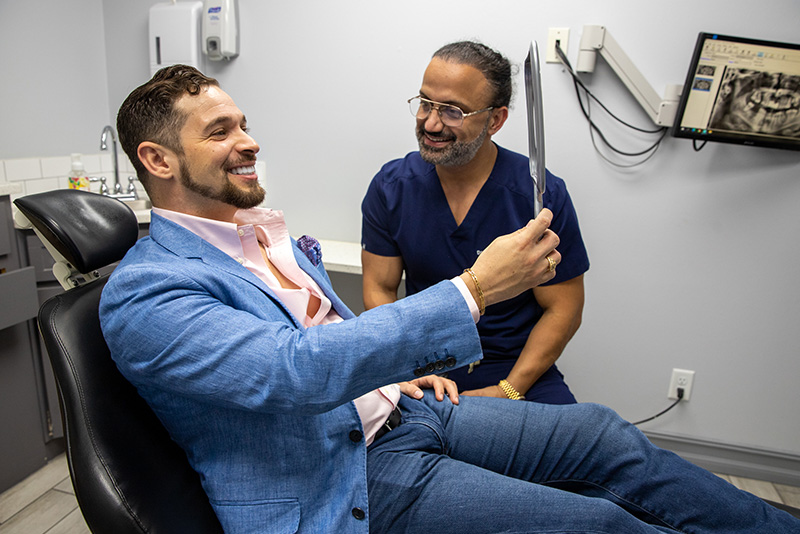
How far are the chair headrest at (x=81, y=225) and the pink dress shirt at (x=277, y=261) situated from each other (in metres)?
0.12

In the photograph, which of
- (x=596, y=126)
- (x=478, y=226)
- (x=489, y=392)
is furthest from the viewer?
(x=596, y=126)

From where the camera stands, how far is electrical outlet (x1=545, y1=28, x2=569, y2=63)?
1.94 meters

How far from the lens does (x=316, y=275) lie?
4.01 ft

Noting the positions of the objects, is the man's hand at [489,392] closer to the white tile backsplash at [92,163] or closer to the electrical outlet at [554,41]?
the electrical outlet at [554,41]

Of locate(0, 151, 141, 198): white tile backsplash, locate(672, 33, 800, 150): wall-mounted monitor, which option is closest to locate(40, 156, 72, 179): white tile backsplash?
locate(0, 151, 141, 198): white tile backsplash

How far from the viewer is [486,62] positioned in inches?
58.7

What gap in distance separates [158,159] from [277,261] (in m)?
0.31

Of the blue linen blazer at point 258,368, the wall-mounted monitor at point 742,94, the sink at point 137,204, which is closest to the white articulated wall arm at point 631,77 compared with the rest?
the wall-mounted monitor at point 742,94

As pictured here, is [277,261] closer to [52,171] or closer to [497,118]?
[497,118]

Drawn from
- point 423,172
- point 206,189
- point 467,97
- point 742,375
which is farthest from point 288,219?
point 742,375

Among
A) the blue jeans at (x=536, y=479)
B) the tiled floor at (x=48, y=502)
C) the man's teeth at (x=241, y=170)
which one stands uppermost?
the man's teeth at (x=241, y=170)

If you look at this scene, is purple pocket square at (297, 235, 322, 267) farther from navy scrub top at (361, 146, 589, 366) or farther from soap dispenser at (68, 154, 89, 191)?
soap dispenser at (68, 154, 89, 191)

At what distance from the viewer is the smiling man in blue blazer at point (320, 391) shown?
782 mm

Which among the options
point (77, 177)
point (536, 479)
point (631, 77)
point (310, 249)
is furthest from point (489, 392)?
point (77, 177)
